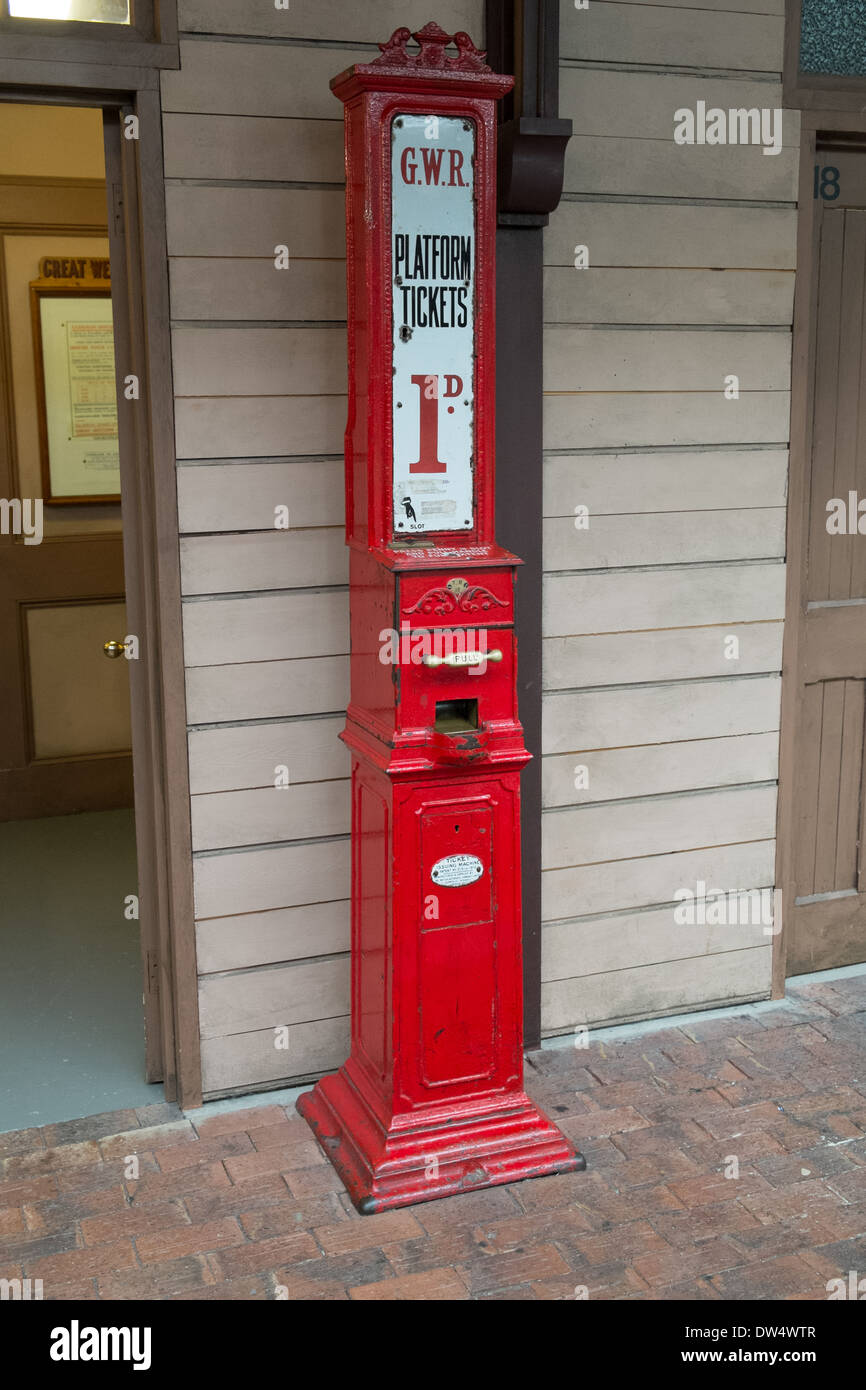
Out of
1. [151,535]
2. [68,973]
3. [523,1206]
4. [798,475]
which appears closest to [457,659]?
[151,535]

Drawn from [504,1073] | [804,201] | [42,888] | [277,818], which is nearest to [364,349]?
[277,818]

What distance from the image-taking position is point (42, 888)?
16.5 feet

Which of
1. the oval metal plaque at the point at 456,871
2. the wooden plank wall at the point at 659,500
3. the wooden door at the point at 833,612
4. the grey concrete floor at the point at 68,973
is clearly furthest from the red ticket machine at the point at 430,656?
the wooden door at the point at 833,612

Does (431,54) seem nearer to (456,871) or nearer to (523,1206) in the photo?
(456,871)

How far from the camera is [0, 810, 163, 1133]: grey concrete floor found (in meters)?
3.63

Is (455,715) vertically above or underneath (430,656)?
underneath

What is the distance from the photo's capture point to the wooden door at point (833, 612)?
399cm

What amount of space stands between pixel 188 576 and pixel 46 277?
2.83 m

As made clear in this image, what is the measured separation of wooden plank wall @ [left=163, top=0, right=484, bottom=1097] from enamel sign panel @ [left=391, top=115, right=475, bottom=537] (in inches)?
15.7

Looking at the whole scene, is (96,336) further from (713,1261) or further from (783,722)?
(713,1261)

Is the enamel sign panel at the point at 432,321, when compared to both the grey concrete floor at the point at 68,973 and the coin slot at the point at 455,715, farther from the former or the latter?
the grey concrete floor at the point at 68,973

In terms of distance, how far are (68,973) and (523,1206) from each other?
1.86 meters

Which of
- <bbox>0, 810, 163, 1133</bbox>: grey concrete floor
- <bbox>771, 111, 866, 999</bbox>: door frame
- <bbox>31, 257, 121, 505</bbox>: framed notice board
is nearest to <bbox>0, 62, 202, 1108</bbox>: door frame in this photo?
<bbox>0, 810, 163, 1133</bbox>: grey concrete floor

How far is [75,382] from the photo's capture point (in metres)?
5.68
